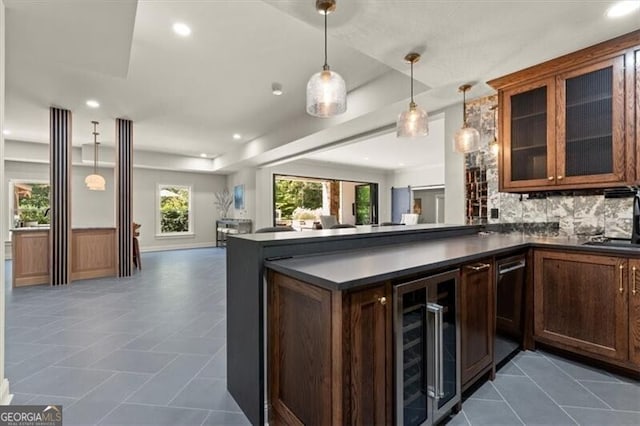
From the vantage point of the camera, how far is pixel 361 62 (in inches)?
132

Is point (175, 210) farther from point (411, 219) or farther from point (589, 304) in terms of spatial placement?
point (589, 304)

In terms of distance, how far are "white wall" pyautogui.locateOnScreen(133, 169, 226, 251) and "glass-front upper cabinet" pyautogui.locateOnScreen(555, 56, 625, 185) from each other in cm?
919

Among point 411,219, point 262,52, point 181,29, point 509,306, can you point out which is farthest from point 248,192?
point 509,306

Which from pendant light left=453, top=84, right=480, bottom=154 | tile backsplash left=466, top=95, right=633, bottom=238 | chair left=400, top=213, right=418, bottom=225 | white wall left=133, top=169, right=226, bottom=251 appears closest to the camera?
tile backsplash left=466, top=95, right=633, bottom=238

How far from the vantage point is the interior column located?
535 cm

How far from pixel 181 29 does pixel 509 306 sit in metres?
3.62

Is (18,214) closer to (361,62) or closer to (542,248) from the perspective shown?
(361,62)

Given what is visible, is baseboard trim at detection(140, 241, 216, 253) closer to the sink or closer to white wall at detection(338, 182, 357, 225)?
white wall at detection(338, 182, 357, 225)

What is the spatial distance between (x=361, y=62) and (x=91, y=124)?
5298 mm

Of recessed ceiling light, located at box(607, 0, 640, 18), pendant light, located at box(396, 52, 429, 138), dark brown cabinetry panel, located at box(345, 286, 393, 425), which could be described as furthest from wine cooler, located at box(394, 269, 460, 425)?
recessed ceiling light, located at box(607, 0, 640, 18)

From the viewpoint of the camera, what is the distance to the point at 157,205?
29.3 feet

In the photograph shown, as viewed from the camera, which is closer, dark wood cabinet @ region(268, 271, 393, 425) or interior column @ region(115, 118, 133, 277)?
dark wood cabinet @ region(268, 271, 393, 425)

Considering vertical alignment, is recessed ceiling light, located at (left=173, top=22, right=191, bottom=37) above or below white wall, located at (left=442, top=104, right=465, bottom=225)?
above

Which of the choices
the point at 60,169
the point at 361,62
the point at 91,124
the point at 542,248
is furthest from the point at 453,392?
the point at 91,124
